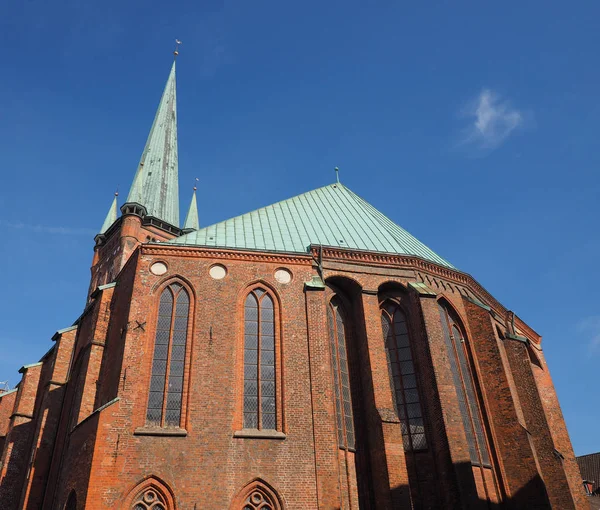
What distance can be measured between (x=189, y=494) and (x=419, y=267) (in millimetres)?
11423

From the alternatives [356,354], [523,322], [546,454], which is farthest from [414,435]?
[523,322]

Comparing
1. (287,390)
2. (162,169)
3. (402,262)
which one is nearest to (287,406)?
(287,390)

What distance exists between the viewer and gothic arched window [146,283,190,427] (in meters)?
15.8

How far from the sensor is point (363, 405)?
58.6 feet

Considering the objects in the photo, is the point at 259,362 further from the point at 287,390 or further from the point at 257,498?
the point at 257,498

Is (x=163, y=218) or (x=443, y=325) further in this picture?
(x=163, y=218)

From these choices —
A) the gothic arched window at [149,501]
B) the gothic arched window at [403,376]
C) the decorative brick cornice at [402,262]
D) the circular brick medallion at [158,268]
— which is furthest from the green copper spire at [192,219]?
the gothic arched window at [149,501]

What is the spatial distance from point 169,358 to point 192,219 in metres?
25.9

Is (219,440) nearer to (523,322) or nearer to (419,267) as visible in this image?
(419,267)

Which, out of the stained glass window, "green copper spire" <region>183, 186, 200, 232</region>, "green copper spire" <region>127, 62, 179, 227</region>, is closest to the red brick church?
the stained glass window

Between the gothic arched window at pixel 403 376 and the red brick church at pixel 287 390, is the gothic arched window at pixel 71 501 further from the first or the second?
the gothic arched window at pixel 403 376

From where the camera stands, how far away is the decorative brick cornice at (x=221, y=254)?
1864 cm

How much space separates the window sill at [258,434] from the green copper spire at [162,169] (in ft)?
79.9

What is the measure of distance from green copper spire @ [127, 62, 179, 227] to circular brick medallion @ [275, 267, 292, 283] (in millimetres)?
20454
